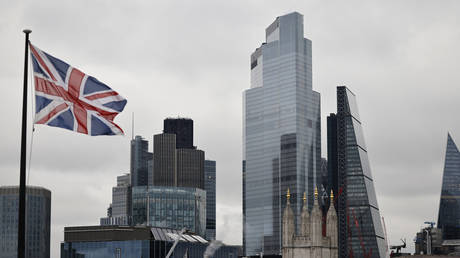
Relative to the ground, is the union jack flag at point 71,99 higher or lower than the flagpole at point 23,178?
higher

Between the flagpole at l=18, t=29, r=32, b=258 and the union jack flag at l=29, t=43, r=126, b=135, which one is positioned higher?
the union jack flag at l=29, t=43, r=126, b=135

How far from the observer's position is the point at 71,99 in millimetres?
56469

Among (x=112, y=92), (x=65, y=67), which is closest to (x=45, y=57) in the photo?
(x=65, y=67)

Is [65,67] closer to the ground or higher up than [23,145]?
higher up

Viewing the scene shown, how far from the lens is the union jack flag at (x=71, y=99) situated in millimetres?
54656

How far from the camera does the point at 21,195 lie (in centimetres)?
5112

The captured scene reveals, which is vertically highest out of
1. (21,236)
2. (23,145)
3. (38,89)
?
(38,89)

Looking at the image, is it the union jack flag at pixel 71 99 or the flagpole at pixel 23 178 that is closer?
the flagpole at pixel 23 178

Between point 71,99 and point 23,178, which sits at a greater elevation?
point 71,99

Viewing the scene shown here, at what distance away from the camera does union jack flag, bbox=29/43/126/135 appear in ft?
179

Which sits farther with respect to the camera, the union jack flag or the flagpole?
the union jack flag

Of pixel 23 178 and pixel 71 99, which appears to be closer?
pixel 23 178

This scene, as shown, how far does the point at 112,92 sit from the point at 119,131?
8.06ft

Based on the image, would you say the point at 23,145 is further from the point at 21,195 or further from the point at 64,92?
the point at 64,92
